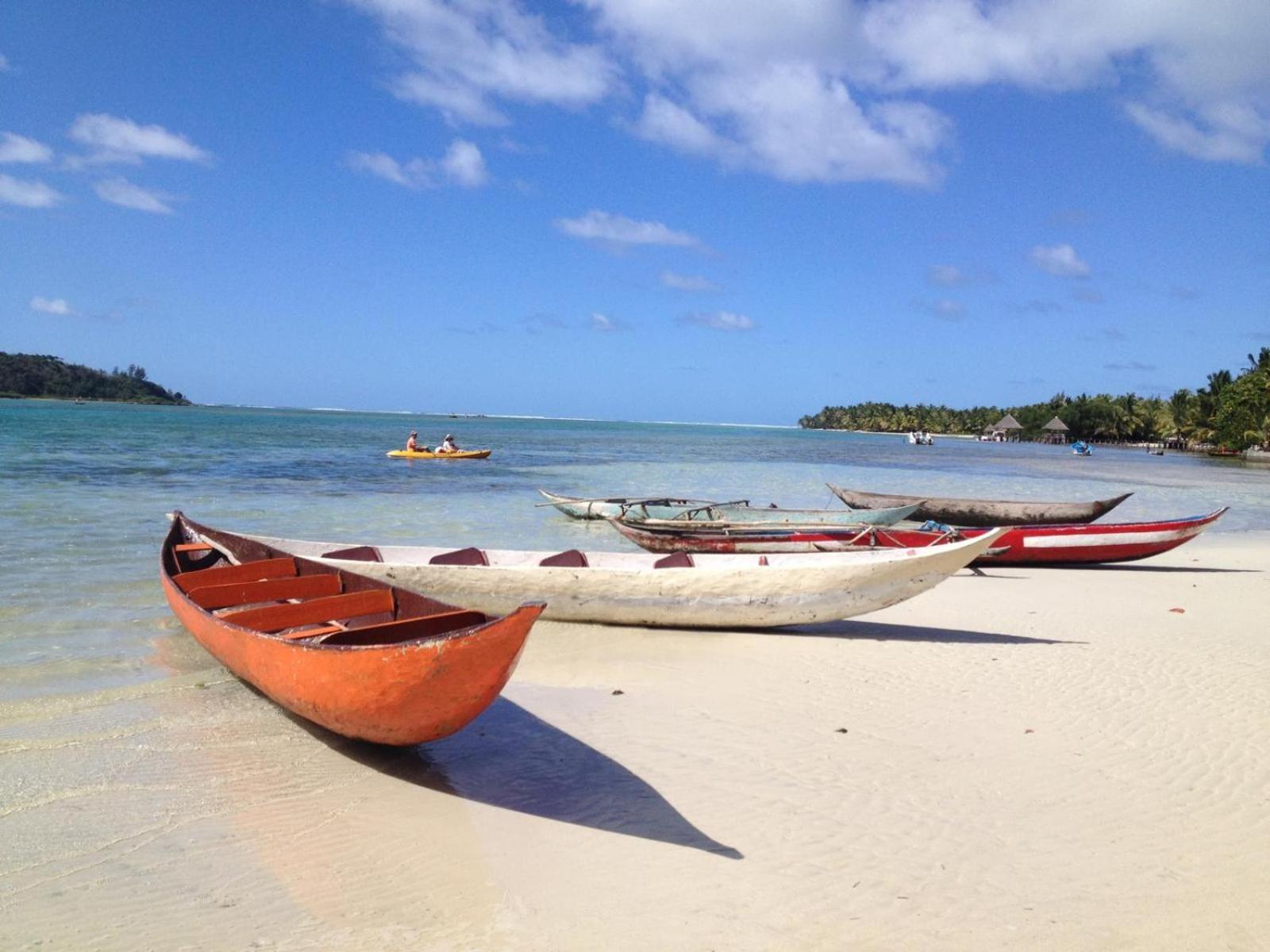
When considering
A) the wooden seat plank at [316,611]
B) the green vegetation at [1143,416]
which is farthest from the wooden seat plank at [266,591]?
the green vegetation at [1143,416]

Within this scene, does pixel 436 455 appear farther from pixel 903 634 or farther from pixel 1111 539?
pixel 903 634

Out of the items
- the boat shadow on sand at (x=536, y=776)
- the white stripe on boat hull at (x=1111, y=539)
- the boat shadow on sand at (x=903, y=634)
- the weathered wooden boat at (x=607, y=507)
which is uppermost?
the white stripe on boat hull at (x=1111, y=539)

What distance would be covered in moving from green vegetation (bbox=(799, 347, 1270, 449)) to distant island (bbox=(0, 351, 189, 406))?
414 feet

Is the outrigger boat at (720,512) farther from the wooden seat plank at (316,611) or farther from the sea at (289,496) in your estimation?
the wooden seat plank at (316,611)

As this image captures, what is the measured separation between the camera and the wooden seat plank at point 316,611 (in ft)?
18.7

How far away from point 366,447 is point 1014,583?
40306 millimetres

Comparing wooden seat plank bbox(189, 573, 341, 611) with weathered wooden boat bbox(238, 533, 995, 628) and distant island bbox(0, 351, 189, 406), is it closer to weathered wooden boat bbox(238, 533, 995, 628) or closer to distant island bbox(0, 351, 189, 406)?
weathered wooden boat bbox(238, 533, 995, 628)

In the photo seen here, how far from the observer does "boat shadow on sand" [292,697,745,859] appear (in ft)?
13.4

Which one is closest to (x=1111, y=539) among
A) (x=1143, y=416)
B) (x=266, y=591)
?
(x=266, y=591)

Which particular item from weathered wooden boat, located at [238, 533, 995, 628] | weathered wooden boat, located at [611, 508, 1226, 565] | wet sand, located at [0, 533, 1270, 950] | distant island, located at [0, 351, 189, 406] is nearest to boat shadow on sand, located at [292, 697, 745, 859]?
wet sand, located at [0, 533, 1270, 950]

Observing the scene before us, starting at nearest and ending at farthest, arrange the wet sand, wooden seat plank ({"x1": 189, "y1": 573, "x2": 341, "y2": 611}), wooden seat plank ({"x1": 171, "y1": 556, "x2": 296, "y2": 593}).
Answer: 1. the wet sand
2. wooden seat plank ({"x1": 189, "y1": 573, "x2": 341, "y2": 611})
3. wooden seat plank ({"x1": 171, "y1": 556, "x2": 296, "y2": 593})

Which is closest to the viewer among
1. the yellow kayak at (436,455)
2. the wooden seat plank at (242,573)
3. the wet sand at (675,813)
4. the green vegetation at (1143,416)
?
the wet sand at (675,813)

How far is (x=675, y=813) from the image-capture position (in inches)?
164

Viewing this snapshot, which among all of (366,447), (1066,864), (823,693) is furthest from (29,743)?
(366,447)
